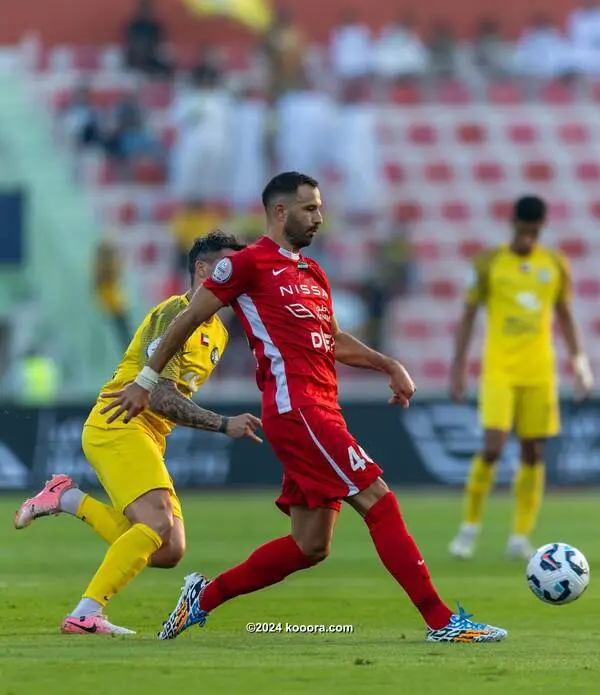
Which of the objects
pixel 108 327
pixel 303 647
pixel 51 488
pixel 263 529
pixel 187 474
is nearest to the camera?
pixel 303 647

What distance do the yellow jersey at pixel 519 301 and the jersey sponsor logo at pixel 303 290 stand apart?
5178 mm

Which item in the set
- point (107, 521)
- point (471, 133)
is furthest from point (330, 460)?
point (471, 133)

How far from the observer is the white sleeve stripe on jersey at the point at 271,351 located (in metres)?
7.39

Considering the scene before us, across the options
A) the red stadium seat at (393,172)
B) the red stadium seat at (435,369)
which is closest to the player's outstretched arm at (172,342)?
the red stadium seat at (435,369)

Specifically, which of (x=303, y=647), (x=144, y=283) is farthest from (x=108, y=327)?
(x=303, y=647)

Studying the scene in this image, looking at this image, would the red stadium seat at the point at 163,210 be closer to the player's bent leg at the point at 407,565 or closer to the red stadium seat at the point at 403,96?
the red stadium seat at the point at 403,96

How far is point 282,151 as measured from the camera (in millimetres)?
25328

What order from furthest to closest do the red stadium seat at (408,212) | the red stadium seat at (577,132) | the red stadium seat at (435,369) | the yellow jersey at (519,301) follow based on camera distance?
the red stadium seat at (577,132)
the red stadium seat at (408,212)
the red stadium seat at (435,369)
the yellow jersey at (519,301)

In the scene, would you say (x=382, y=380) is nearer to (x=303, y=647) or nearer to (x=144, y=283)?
(x=144, y=283)

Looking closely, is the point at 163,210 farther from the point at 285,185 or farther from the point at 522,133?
the point at 285,185

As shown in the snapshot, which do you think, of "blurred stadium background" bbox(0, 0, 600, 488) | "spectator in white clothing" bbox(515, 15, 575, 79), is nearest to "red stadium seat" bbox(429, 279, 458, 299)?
"blurred stadium background" bbox(0, 0, 600, 488)

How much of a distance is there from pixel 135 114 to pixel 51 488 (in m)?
17.7

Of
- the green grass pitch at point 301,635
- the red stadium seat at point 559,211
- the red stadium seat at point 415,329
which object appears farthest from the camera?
the red stadium seat at point 559,211

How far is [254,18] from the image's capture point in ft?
89.9
